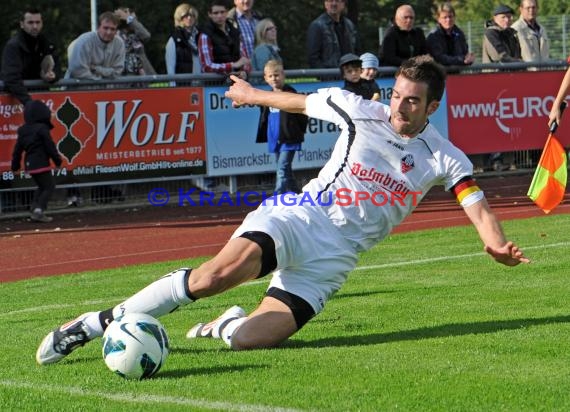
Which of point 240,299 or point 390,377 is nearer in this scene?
point 390,377

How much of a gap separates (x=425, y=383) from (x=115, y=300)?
448 cm

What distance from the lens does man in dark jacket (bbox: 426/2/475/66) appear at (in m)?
20.8

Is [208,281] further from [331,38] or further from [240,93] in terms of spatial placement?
[331,38]

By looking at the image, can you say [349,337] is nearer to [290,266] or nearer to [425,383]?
[290,266]

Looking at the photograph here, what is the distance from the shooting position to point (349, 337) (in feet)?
25.8

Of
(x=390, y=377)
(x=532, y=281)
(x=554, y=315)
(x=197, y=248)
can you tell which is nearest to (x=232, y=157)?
(x=197, y=248)

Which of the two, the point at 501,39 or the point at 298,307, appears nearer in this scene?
the point at 298,307

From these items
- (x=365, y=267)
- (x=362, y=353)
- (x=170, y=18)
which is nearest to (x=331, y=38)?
(x=365, y=267)

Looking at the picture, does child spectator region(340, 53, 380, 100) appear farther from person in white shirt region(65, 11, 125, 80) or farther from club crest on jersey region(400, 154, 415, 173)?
club crest on jersey region(400, 154, 415, 173)

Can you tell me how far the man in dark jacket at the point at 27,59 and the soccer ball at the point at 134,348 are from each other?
9.91 m

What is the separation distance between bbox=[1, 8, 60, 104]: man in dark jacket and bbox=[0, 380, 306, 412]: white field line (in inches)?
397

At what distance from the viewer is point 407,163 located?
7.79m

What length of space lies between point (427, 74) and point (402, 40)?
500 inches

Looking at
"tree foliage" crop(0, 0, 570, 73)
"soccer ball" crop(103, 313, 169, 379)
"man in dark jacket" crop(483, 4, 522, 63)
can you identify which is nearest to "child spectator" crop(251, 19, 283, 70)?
"man in dark jacket" crop(483, 4, 522, 63)
